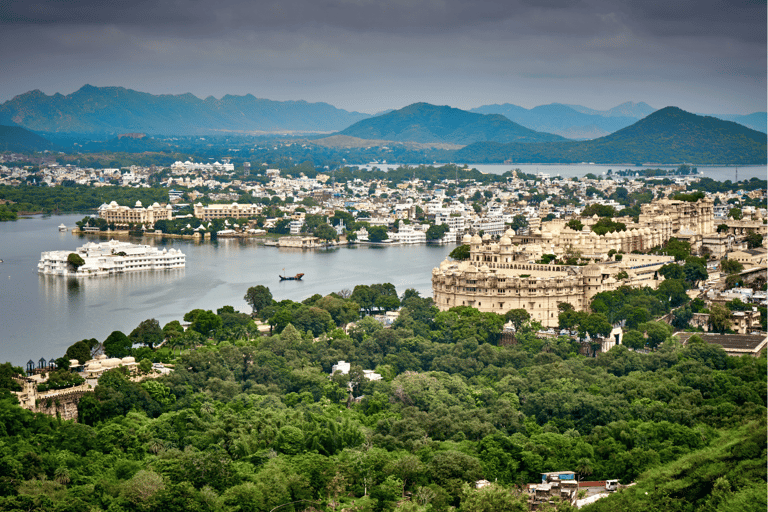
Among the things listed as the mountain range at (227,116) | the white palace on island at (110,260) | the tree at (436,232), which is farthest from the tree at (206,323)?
the mountain range at (227,116)

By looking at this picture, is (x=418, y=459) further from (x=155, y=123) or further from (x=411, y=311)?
(x=155, y=123)

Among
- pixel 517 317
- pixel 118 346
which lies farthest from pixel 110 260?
pixel 517 317

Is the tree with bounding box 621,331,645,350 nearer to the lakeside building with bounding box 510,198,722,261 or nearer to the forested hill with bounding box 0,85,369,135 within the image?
the lakeside building with bounding box 510,198,722,261

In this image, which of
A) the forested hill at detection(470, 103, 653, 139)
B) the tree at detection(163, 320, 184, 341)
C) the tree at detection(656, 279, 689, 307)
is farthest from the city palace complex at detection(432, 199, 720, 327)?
the forested hill at detection(470, 103, 653, 139)

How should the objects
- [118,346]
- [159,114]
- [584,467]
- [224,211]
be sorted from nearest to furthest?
[584,467], [118,346], [224,211], [159,114]

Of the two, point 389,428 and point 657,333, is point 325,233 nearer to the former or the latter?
point 657,333

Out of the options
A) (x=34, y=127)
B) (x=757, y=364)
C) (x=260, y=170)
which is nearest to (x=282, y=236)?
(x=757, y=364)
